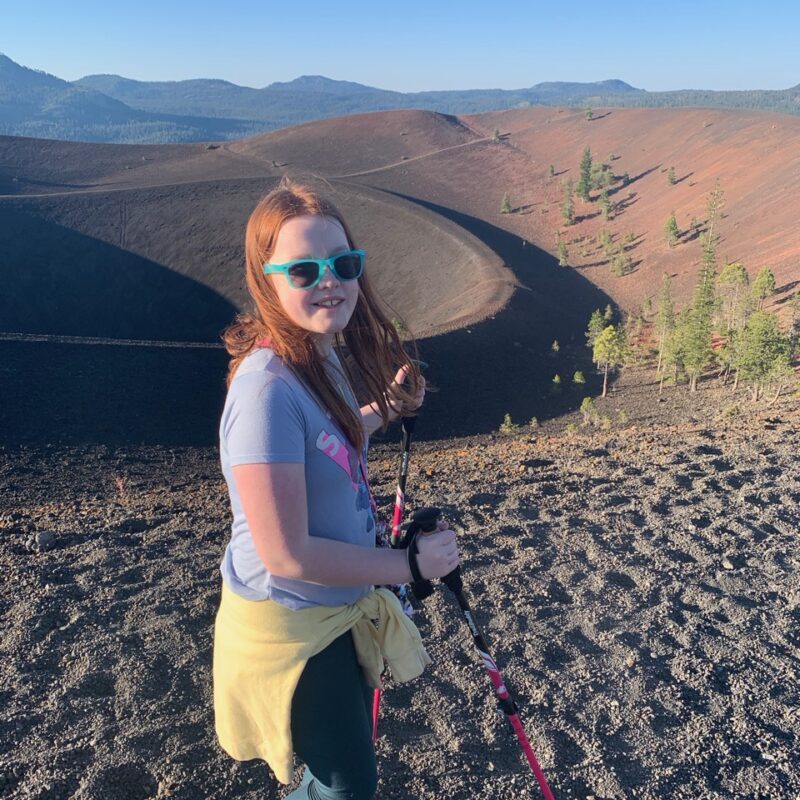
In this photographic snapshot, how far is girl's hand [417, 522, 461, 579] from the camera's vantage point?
1742mm

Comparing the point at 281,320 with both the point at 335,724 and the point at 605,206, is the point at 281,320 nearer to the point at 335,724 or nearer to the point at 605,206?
the point at 335,724

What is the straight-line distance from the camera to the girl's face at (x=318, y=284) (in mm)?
1798

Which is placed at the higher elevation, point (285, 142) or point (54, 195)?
point (285, 142)

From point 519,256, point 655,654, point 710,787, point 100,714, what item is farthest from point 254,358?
point 519,256

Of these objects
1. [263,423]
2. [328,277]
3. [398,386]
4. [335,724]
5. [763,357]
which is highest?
[328,277]

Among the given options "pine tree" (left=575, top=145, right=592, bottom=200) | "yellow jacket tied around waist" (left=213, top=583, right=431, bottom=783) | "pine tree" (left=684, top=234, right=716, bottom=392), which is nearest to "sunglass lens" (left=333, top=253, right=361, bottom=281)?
"yellow jacket tied around waist" (left=213, top=583, right=431, bottom=783)

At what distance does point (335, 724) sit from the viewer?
1.82 meters

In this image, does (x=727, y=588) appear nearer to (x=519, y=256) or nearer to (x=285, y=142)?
(x=519, y=256)

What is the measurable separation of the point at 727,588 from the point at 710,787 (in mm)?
1756

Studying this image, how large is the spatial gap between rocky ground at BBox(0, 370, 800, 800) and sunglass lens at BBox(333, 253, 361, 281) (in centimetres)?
243

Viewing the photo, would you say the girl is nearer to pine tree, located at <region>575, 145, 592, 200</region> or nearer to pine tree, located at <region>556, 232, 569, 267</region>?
pine tree, located at <region>556, 232, 569, 267</region>

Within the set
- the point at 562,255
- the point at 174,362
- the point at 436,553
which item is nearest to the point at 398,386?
the point at 436,553

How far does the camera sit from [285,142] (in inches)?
2854

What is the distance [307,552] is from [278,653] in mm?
350
